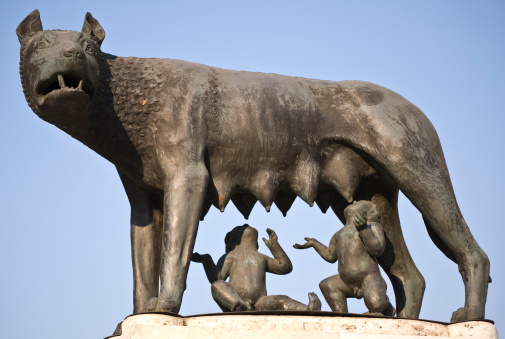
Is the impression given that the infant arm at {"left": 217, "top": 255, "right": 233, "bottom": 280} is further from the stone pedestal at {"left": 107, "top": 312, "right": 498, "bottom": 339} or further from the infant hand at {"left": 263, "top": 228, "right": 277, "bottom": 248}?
the stone pedestal at {"left": 107, "top": 312, "right": 498, "bottom": 339}

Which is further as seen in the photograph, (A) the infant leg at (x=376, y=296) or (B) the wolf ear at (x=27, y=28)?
(B) the wolf ear at (x=27, y=28)

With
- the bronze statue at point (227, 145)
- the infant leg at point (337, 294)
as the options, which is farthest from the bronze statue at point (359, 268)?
the bronze statue at point (227, 145)

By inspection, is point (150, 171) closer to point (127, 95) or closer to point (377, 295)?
point (127, 95)

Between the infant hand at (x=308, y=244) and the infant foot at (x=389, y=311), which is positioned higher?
the infant hand at (x=308, y=244)

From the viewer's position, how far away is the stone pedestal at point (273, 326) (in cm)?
1030

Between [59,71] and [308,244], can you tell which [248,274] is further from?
[59,71]

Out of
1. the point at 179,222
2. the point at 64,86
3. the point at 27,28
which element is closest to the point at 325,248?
the point at 179,222

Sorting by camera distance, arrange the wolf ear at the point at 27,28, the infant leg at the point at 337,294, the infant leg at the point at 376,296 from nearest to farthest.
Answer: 1. the infant leg at the point at 376,296
2. the wolf ear at the point at 27,28
3. the infant leg at the point at 337,294

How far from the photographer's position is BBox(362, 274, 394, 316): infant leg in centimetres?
1144

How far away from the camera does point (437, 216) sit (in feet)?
39.8

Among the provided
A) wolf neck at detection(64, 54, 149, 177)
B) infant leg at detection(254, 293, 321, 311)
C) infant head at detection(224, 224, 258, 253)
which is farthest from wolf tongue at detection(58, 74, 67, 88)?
infant leg at detection(254, 293, 321, 311)

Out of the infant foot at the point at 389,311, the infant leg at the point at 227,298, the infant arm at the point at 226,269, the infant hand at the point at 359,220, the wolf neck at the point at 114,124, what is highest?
the wolf neck at the point at 114,124

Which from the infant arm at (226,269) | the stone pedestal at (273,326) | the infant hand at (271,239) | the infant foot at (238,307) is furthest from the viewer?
the infant hand at (271,239)

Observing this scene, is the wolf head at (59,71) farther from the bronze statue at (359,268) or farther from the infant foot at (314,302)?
the bronze statue at (359,268)
